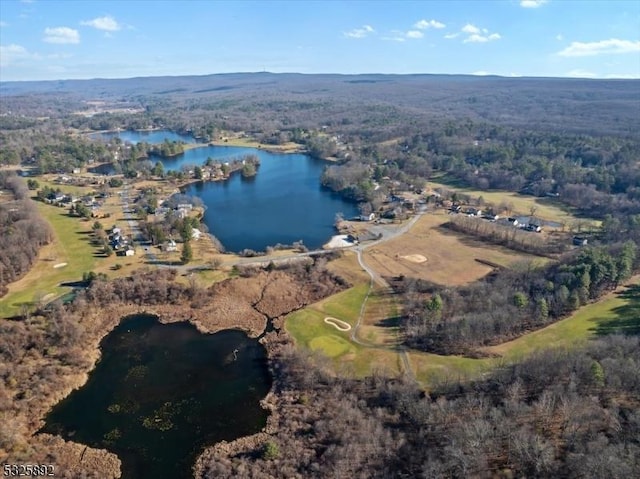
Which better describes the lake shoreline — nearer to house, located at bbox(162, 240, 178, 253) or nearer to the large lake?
house, located at bbox(162, 240, 178, 253)

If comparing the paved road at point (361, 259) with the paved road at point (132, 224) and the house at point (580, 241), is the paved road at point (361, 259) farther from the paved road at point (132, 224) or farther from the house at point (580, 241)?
the house at point (580, 241)

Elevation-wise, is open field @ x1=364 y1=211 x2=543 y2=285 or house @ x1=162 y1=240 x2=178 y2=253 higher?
house @ x1=162 y1=240 x2=178 y2=253

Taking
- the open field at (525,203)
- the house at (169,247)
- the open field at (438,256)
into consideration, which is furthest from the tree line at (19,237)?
the open field at (525,203)

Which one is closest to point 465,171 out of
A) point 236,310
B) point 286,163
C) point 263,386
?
point 286,163

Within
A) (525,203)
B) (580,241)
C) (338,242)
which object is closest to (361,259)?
(338,242)

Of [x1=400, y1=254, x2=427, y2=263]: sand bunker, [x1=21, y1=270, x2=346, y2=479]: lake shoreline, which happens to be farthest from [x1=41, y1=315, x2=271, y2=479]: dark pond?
[x1=400, y1=254, x2=427, y2=263]: sand bunker

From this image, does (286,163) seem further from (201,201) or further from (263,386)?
(263,386)
